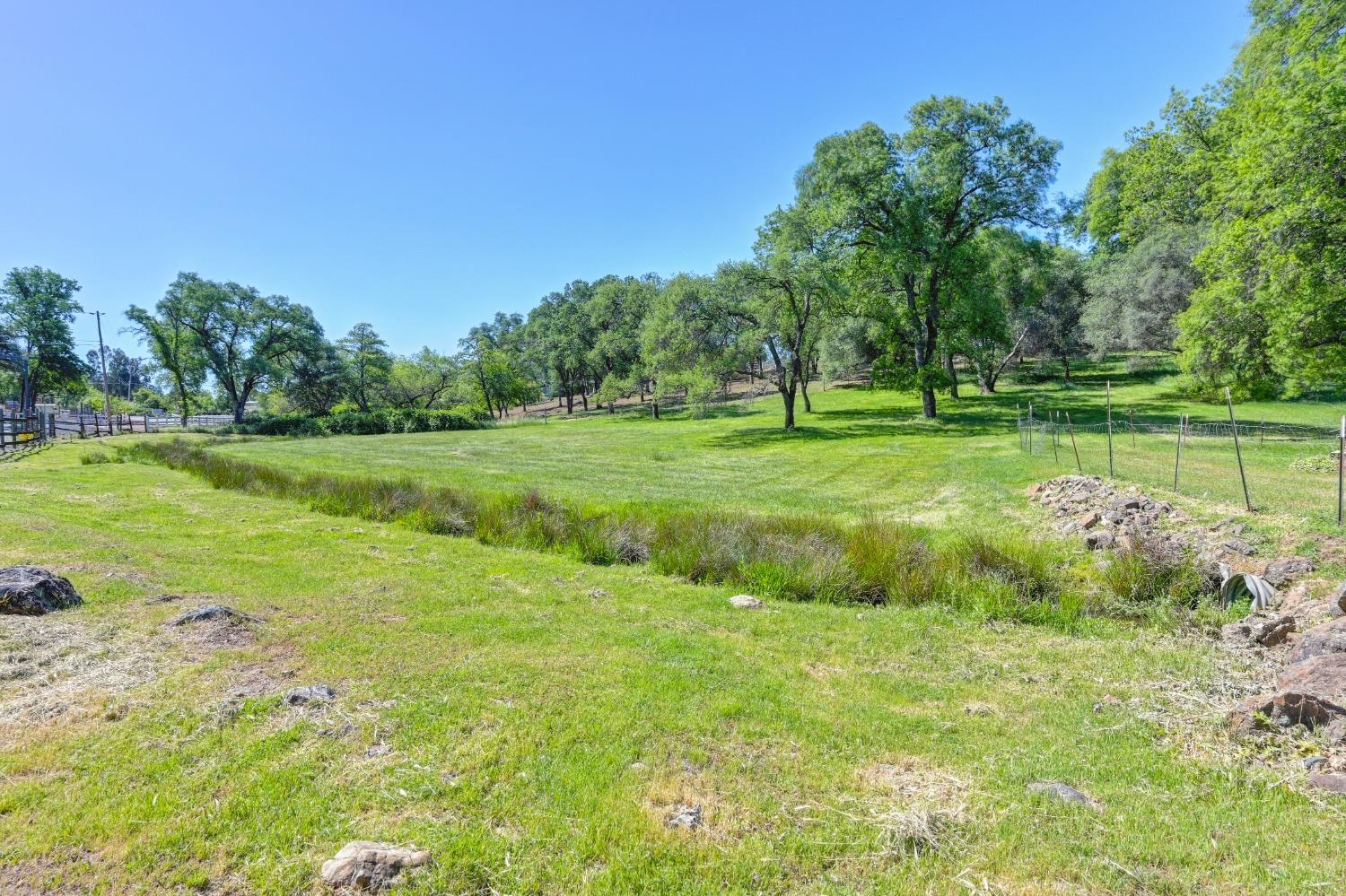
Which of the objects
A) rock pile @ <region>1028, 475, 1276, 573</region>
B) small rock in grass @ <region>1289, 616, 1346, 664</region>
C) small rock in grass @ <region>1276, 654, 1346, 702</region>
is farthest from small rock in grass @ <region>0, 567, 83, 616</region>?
rock pile @ <region>1028, 475, 1276, 573</region>

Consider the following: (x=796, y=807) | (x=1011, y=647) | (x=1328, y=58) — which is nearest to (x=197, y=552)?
(x=796, y=807)

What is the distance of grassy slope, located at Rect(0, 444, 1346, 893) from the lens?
3061 millimetres

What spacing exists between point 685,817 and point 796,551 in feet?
20.8

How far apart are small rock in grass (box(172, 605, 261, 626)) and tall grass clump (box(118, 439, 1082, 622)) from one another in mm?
5395

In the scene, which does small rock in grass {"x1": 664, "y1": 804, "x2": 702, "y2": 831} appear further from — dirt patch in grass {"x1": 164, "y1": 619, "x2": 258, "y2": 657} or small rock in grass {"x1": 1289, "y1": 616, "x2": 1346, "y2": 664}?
small rock in grass {"x1": 1289, "y1": 616, "x2": 1346, "y2": 664}

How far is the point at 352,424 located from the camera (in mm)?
50312

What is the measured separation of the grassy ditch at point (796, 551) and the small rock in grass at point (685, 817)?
17.7 feet

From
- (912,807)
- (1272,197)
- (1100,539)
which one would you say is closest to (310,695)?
(912,807)

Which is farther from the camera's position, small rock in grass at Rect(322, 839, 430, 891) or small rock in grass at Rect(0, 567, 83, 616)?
small rock in grass at Rect(0, 567, 83, 616)

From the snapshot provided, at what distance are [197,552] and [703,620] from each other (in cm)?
859

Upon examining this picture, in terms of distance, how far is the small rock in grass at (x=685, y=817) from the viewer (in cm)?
344

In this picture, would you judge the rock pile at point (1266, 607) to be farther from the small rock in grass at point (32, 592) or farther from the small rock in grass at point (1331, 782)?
the small rock in grass at point (32, 592)

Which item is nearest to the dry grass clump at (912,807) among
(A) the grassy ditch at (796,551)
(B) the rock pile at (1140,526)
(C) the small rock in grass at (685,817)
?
(C) the small rock in grass at (685,817)

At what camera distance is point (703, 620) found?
7543 millimetres
